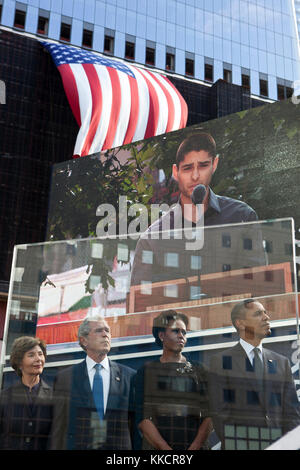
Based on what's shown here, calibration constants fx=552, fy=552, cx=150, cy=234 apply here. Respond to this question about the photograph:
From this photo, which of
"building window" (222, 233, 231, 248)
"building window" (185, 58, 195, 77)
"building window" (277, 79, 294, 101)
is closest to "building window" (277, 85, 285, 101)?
"building window" (277, 79, 294, 101)

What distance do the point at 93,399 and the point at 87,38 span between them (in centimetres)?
2172

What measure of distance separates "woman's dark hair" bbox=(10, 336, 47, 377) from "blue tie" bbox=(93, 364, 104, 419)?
5.47ft

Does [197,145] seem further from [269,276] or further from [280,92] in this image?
[280,92]

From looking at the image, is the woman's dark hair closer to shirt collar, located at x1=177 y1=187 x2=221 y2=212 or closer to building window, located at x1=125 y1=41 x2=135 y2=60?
shirt collar, located at x1=177 y1=187 x2=221 y2=212

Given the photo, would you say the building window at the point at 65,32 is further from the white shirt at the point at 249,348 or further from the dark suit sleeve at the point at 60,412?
the white shirt at the point at 249,348

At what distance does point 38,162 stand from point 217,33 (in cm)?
1387

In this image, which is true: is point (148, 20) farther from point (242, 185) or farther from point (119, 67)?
point (242, 185)

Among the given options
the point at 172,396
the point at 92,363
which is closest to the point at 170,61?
the point at 92,363

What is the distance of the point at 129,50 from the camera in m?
29.5

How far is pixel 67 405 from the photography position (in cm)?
1256

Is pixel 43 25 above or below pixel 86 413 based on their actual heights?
above

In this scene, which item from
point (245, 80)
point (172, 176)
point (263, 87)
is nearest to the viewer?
point (172, 176)

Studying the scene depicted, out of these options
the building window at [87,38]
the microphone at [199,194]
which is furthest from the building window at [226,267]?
the building window at [87,38]

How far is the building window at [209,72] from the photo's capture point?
99.3ft
